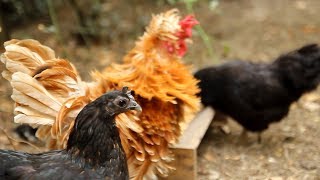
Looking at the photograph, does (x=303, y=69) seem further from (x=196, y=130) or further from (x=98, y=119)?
(x=98, y=119)

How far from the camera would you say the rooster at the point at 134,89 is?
9.98 feet

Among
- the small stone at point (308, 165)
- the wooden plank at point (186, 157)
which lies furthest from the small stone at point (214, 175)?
the small stone at point (308, 165)

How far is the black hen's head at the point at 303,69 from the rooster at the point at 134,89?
3.04 feet

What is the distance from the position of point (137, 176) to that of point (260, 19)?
369 centimetres

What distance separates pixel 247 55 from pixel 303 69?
5.32ft

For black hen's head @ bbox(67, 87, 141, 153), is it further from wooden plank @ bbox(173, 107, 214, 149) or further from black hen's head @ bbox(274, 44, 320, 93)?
black hen's head @ bbox(274, 44, 320, 93)

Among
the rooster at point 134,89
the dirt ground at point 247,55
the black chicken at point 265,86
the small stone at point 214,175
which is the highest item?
the rooster at point 134,89

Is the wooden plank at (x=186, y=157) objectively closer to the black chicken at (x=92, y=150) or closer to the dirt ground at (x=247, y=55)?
the dirt ground at (x=247, y=55)

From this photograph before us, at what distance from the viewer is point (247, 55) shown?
5.67 m

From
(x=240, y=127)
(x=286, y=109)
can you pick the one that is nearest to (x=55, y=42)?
(x=240, y=127)

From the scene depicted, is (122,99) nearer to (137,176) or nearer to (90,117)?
(90,117)

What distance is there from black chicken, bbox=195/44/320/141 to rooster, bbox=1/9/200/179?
0.65 meters

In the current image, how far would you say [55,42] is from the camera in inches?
234

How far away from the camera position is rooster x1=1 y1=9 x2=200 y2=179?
9.98 ft
